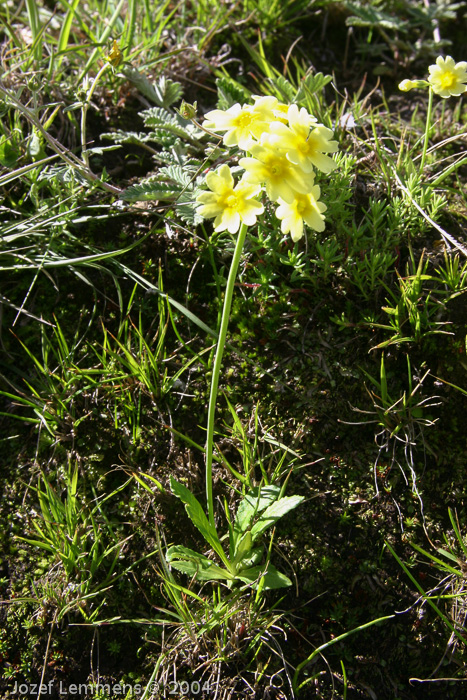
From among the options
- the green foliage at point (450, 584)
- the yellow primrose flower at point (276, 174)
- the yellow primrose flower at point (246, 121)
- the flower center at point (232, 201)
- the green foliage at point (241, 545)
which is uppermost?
the yellow primrose flower at point (246, 121)

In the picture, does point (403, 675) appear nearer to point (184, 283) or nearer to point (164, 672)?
point (164, 672)

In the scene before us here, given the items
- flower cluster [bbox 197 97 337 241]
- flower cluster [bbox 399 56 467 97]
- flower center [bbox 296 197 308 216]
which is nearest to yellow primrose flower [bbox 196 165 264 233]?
flower cluster [bbox 197 97 337 241]

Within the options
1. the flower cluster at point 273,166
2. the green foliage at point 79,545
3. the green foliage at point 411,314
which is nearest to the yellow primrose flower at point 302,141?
the flower cluster at point 273,166

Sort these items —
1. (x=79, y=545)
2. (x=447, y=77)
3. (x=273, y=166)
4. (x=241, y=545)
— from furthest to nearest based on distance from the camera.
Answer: (x=447, y=77), (x=79, y=545), (x=241, y=545), (x=273, y=166)

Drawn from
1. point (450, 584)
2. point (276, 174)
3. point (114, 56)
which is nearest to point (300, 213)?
point (276, 174)

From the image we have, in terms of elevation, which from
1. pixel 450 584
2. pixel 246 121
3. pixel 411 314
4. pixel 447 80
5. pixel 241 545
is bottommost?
pixel 450 584

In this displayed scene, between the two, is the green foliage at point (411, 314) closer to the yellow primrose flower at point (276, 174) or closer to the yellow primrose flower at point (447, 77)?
the yellow primrose flower at point (447, 77)

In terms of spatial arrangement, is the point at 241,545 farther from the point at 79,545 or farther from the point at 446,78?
the point at 446,78
